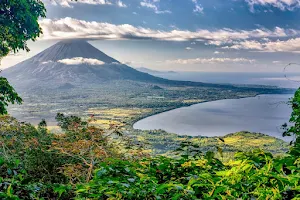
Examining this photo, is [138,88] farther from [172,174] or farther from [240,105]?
[172,174]

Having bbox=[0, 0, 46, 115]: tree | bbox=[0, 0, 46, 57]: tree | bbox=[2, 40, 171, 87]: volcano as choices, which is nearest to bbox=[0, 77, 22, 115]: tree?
bbox=[0, 0, 46, 115]: tree

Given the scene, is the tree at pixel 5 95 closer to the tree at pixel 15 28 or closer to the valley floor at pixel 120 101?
the tree at pixel 15 28

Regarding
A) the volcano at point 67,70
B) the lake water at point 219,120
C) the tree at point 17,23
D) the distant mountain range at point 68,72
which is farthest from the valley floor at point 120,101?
the tree at point 17,23

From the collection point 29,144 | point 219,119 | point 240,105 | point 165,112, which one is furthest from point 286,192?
point 240,105

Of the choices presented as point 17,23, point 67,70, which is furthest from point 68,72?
point 17,23

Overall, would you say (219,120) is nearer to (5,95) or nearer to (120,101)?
(120,101)
